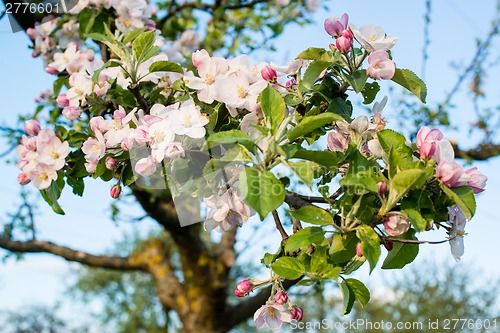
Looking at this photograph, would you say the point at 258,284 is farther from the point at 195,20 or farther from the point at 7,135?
the point at 195,20

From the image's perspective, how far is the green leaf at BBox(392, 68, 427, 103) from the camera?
142cm

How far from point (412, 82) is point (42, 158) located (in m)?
1.04

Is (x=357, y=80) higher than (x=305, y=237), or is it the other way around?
(x=357, y=80)

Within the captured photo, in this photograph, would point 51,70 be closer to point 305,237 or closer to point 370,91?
point 370,91

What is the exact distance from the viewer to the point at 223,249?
5.18 m

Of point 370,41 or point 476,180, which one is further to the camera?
point 370,41

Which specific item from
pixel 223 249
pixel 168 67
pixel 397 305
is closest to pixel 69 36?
pixel 168 67

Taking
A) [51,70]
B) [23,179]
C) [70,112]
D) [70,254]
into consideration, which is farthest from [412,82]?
[70,254]

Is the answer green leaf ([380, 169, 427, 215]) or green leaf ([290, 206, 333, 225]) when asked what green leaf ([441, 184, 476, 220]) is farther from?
green leaf ([290, 206, 333, 225])

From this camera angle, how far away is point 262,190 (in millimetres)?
1113

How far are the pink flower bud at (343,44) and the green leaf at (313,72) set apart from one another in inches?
2.2

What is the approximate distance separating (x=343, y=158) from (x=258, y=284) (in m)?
0.38

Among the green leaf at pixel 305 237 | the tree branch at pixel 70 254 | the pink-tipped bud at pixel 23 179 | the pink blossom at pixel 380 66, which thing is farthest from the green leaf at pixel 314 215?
the tree branch at pixel 70 254

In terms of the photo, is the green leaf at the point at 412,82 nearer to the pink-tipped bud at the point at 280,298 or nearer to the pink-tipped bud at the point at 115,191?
the pink-tipped bud at the point at 280,298
